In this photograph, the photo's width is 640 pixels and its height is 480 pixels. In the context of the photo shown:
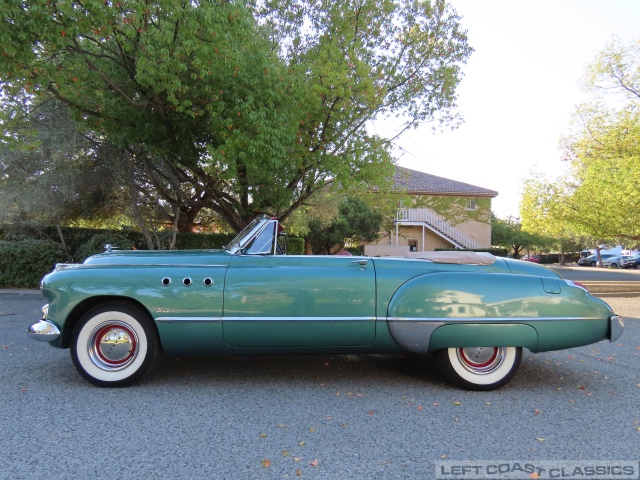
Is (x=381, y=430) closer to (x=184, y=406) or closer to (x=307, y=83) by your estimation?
(x=184, y=406)

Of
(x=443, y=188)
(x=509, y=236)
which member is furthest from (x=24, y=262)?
(x=509, y=236)

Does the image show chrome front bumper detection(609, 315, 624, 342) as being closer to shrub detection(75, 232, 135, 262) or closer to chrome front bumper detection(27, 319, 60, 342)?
chrome front bumper detection(27, 319, 60, 342)

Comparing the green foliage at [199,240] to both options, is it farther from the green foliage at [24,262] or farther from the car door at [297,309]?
the car door at [297,309]

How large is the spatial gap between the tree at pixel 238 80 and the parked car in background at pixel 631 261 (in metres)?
34.1

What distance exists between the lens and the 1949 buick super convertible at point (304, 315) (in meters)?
3.83

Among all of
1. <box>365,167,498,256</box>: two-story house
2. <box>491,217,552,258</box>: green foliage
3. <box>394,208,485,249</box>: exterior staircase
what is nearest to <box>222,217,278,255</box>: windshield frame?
<box>365,167,498,256</box>: two-story house

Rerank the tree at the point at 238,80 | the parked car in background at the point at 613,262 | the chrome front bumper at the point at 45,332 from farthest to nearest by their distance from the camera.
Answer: the parked car in background at the point at 613,262, the tree at the point at 238,80, the chrome front bumper at the point at 45,332

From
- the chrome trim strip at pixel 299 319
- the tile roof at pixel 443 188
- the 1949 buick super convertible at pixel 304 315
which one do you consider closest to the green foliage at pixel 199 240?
the 1949 buick super convertible at pixel 304 315

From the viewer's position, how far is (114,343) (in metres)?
3.88

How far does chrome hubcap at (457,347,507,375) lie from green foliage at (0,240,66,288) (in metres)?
12.8

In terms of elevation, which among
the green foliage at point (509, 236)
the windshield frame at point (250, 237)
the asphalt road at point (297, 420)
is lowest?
the asphalt road at point (297, 420)

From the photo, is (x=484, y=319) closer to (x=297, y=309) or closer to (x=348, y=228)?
(x=297, y=309)

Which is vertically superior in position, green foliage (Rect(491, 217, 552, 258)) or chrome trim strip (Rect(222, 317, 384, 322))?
green foliage (Rect(491, 217, 552, 258))

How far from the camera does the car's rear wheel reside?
387 centimetres
